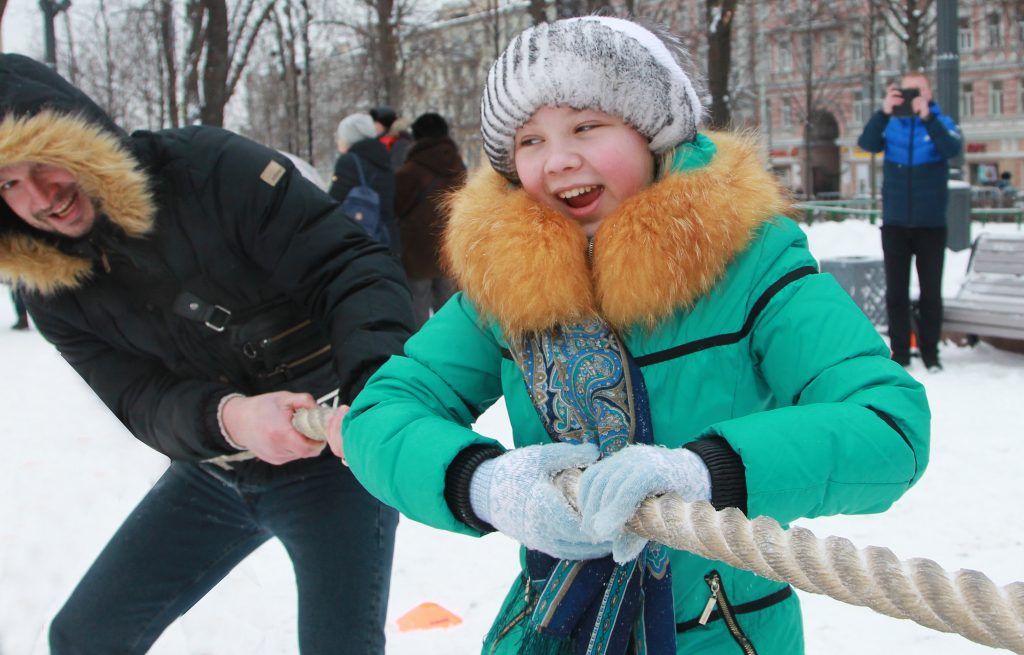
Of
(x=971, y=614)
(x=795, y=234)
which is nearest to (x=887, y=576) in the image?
(x=971, y=614)

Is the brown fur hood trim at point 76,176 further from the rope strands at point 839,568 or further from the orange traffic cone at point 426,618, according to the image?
the orange traffic cone at point 426,618

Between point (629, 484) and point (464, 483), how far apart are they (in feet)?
0.99

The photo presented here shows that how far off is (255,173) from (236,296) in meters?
0.29

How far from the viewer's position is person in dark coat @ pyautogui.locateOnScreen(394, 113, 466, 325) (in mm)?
7090

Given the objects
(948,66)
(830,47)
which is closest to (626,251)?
(948,66)

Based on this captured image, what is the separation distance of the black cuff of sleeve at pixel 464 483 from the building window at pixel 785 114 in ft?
159

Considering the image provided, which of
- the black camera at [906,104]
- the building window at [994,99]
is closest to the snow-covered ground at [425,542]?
the black camera at [906,104]

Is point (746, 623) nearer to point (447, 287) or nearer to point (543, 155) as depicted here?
point (543, 155)

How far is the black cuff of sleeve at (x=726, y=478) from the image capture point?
45.8 inches

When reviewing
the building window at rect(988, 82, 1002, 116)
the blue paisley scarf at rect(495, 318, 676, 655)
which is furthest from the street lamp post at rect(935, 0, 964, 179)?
the building window at rect(988, 82, 1002, 116)

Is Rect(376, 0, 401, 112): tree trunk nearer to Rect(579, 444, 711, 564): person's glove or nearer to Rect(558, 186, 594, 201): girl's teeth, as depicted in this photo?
Rect(558, 186, 594, 201): girl's teeth

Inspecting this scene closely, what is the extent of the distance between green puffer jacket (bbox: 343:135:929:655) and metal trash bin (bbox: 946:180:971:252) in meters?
10.1

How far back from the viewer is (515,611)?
61.8 inches

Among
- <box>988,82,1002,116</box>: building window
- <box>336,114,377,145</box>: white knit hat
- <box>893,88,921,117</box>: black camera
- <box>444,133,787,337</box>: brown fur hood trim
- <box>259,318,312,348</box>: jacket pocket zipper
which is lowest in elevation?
<box>259,318,312,348</box>: jacket pocket zipper
